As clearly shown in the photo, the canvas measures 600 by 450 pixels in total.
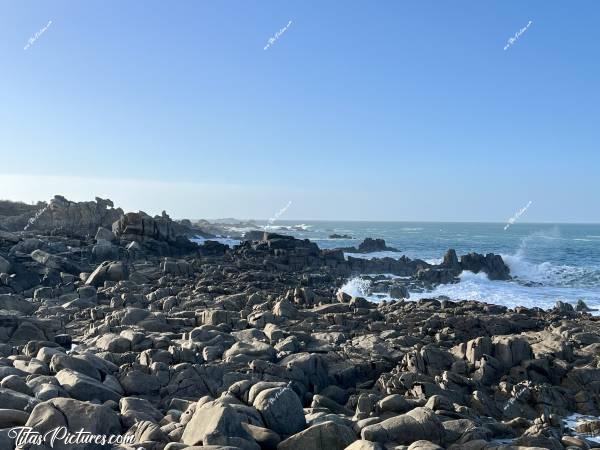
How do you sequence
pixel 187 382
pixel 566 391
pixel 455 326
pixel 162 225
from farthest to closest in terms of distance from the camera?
1. pixel 162 225
2. pixel 455 326
3. pixel 566 391
4. pixel 187 382

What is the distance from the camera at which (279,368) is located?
43.0 ft

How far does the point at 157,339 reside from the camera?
15.6m

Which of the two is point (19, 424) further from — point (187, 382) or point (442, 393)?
point (442, 393)

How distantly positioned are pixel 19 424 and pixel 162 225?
46.2 m

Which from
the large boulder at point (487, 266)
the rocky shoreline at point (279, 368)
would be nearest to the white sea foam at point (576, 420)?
the rocky shoreline at point (279, 368)

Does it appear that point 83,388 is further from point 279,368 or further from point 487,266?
point 487,266

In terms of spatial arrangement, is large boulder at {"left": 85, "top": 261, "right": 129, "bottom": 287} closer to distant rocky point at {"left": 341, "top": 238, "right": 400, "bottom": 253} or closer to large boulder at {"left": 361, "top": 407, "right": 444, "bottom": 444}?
large boulder at {"left": 361, "top": 407, "right": 444, "bottom": 444}

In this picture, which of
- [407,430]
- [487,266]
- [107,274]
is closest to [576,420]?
[407,430]

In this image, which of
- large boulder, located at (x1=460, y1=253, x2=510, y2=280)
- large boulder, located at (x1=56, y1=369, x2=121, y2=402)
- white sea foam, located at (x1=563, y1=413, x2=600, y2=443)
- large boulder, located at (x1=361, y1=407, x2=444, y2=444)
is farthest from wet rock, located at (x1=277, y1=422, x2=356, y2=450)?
large boulder, located at (x1=460, y1=253, x2=510, y2=280)

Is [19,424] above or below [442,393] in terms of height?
above

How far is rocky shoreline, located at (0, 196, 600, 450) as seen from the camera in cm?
835

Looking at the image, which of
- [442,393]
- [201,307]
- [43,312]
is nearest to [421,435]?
[442,393]

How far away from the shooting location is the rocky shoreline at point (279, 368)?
8.35 m

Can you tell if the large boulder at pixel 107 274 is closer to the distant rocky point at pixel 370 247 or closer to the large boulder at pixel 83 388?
the large boulder at pixel 83 388
